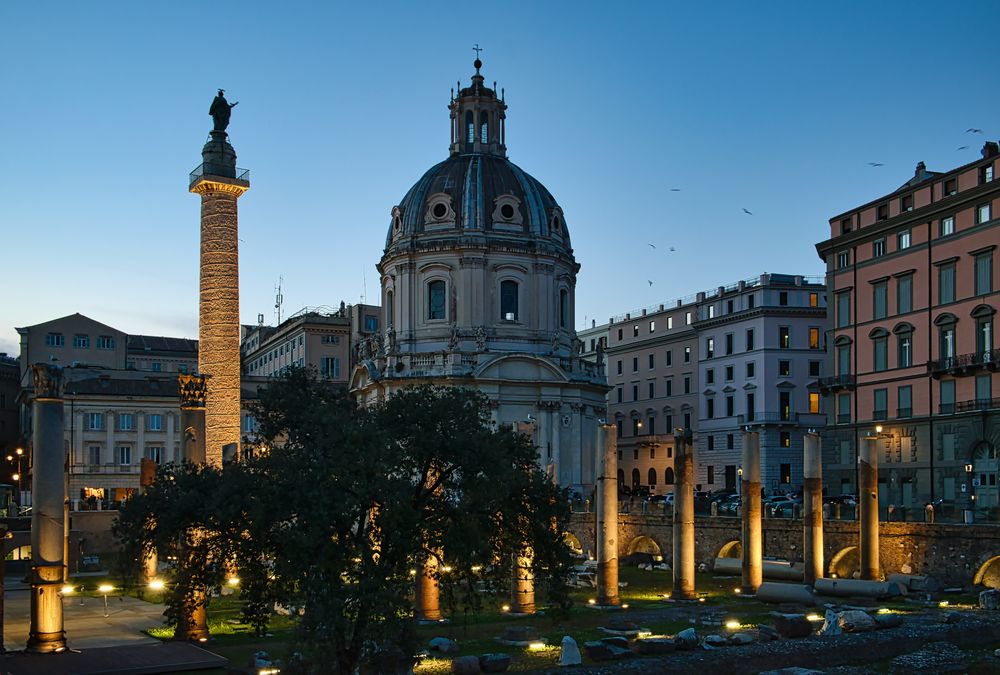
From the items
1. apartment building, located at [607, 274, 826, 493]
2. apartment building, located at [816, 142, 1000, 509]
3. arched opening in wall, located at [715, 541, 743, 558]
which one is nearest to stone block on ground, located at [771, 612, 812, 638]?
arched opening in wall, located at [715, 541, 743, 558]

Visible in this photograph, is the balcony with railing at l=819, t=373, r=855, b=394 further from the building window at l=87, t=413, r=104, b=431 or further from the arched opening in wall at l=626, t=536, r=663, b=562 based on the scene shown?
the building window at l=87, t=413, r=104, b=431

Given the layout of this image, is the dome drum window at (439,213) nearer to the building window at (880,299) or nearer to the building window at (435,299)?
the building window at (435,299)

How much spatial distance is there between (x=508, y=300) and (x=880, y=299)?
28.9m

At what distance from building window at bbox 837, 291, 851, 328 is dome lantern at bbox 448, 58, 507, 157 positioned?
1236 inches

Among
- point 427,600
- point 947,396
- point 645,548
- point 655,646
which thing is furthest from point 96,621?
point 947,396

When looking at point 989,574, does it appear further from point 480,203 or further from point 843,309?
point 480,203

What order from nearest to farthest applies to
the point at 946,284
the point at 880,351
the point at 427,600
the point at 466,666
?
the point at 466,666 → the point at 427,600 → the point at 946,284 → the point at 880,351

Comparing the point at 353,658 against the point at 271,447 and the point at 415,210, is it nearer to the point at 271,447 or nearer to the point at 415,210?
the point at 271,447

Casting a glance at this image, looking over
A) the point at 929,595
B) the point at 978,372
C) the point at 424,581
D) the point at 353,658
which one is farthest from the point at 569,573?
the point at 978,372

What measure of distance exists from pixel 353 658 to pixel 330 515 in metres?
3.07

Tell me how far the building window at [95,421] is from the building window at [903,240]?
180ft

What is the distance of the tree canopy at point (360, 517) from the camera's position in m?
22.6

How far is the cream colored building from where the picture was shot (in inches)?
3174

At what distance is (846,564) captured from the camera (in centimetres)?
4688
